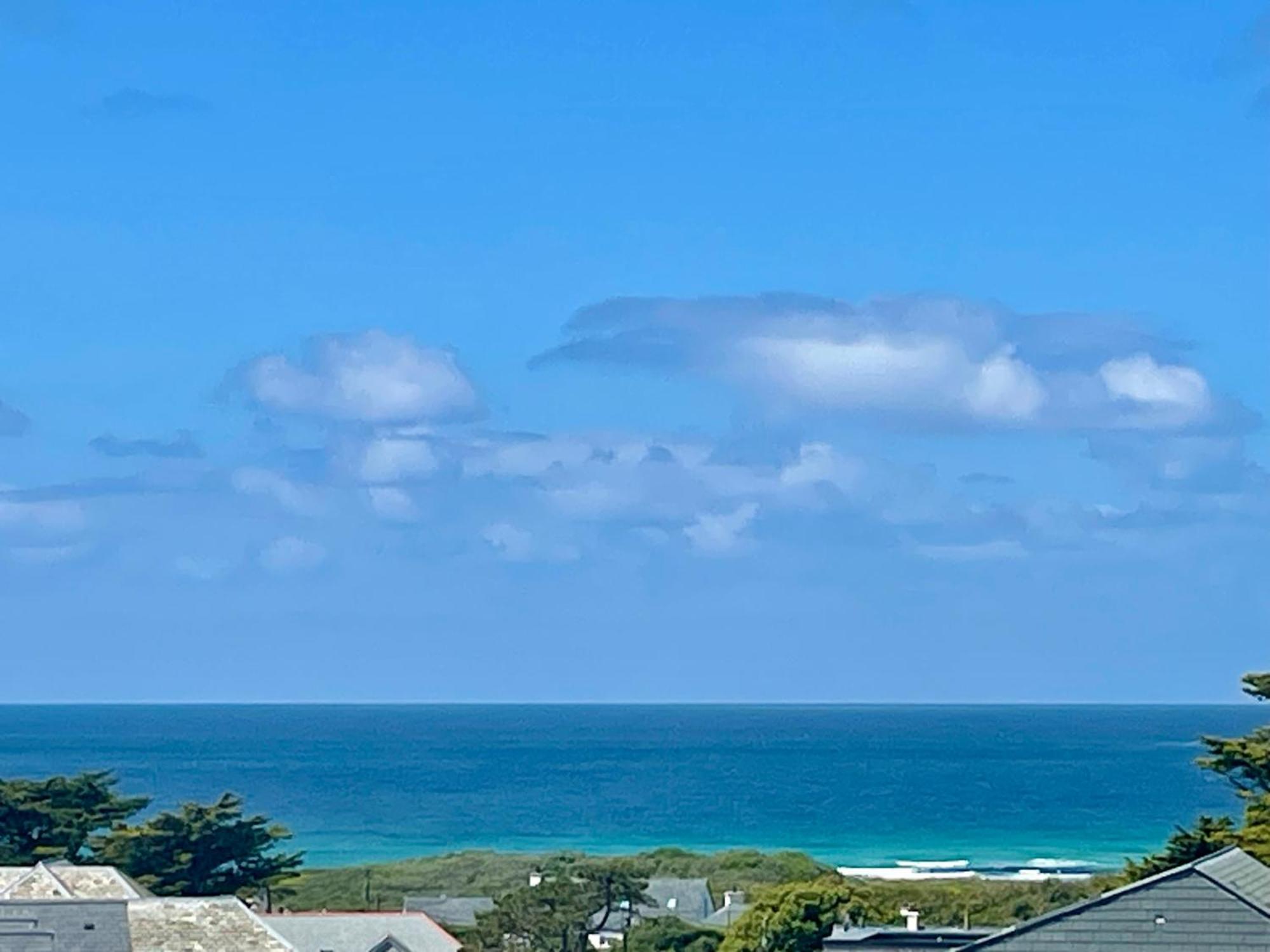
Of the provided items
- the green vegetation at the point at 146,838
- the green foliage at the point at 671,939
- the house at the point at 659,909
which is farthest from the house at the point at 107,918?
the house at the point at 659,909

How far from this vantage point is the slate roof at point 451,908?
65.8 meters

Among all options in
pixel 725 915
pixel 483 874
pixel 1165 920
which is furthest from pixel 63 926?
pixel 483 874

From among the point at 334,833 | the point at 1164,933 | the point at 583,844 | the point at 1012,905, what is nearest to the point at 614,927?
the point at 1012,905

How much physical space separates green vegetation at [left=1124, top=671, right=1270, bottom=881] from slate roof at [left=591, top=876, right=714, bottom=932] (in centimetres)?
1954

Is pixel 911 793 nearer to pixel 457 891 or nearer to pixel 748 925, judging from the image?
pixel 457 891

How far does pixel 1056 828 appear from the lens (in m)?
126

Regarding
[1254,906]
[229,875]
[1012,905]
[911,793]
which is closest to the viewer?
[1254,906]

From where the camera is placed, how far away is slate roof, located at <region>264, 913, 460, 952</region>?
42.5 m

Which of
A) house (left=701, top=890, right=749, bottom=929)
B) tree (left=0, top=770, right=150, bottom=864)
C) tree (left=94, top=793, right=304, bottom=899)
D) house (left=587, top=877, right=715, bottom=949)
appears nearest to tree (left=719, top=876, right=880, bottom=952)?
house (left=587, top=877, right=715, bottom=949)

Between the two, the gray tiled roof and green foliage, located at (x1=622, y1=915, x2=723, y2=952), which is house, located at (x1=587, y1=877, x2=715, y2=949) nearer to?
green foliage, located at (x1=622, y1=915, x2=723, y2=952)

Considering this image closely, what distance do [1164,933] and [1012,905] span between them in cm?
3466

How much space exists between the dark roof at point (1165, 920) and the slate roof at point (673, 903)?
119 feet

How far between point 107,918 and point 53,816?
27683 millimetres

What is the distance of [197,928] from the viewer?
30.5 metres
